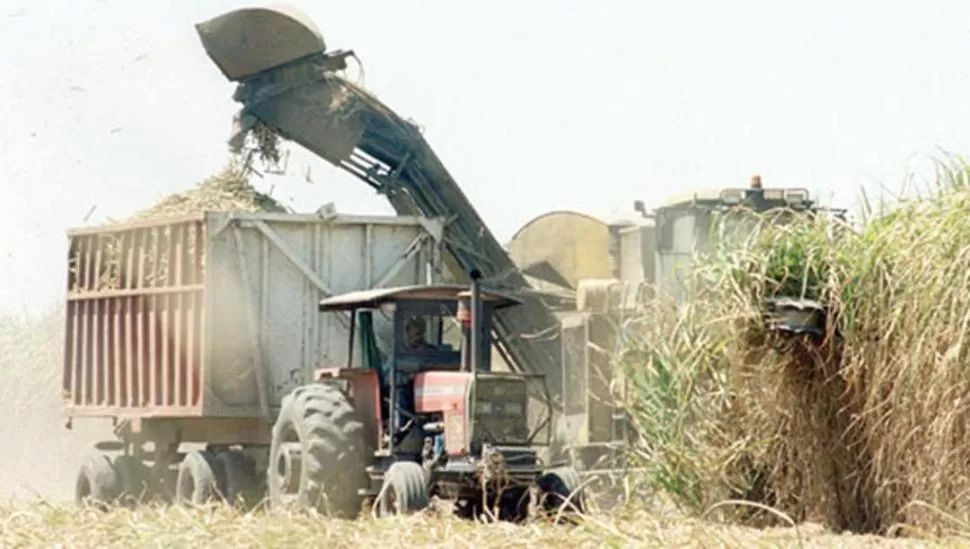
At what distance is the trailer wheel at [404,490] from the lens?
1415cm

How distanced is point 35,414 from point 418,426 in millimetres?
15994

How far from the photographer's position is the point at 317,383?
1620 centimetres

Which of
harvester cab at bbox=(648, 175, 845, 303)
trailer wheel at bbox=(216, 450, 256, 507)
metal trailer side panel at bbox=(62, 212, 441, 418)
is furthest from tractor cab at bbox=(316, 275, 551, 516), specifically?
harvester cab at bbox=(648, 175, 845, 303)

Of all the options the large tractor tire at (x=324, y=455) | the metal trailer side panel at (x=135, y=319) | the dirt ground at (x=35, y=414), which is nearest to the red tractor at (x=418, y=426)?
the large tractor tire at (x=324, y=455)

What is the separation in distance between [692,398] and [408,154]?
863 cm

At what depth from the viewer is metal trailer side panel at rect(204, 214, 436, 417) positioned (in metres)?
17.7

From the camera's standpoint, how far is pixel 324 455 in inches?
597

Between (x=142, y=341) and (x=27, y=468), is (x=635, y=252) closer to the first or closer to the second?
(x=142, y=341)

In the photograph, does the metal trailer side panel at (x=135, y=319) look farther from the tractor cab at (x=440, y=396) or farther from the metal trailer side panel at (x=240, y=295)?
the tractor cab at (x=440, y=396)

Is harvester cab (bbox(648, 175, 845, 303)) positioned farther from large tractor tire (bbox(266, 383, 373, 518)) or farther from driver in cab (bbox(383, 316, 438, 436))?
large tractor tire (bbox(266, 383, 373, 518))

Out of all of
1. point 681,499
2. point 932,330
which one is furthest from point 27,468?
point 932,330

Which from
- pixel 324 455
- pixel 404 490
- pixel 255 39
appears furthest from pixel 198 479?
pixel 255 39

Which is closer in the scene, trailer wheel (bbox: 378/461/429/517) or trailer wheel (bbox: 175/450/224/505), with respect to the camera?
trailer wheel (bbox: 378/461/429/517)

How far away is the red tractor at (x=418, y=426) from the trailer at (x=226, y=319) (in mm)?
986
